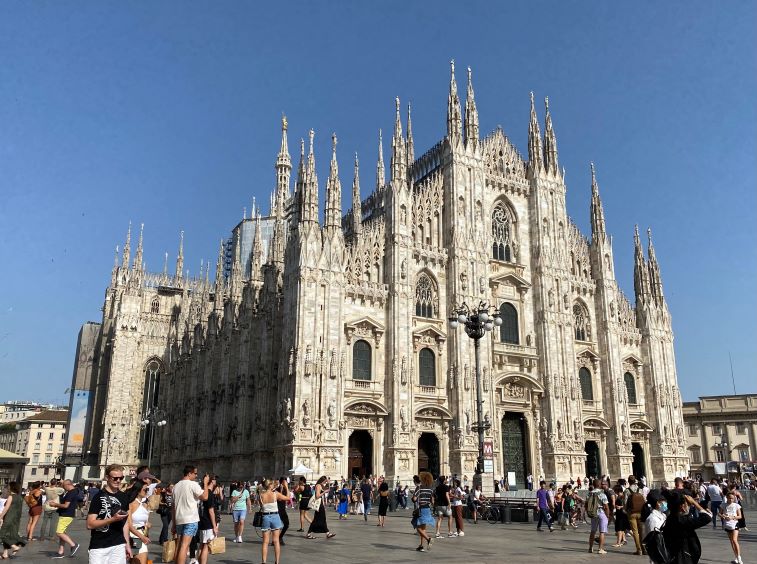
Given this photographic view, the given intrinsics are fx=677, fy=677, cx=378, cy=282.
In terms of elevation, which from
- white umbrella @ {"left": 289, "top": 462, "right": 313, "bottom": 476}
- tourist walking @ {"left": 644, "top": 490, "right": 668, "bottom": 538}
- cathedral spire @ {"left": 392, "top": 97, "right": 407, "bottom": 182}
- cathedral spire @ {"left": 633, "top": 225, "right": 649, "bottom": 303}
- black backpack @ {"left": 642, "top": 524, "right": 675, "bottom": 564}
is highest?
cathedral spire @ {"left": 392, "top": 97, "right": 407, "bottom": 182}

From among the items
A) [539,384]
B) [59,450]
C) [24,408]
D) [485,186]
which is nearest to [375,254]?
[485,186]

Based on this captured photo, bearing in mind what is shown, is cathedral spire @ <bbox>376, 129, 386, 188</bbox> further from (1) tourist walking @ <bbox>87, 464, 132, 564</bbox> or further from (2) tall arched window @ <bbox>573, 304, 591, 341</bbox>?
(1) tourist walking @ <bbox>87, 464, 132, 564</bbox>

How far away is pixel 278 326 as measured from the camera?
A: 40.8 m

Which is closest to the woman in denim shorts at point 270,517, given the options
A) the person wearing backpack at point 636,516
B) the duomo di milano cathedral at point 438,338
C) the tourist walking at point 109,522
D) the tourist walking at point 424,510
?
the tourist walking at point 424,510

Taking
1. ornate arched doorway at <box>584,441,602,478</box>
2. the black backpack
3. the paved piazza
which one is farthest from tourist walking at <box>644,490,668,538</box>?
ornate arched doorway at <box>584,441,602,478</box>

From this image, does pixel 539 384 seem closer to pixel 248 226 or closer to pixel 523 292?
pixel 523 292

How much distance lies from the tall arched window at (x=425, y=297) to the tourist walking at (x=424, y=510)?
78.7 ft

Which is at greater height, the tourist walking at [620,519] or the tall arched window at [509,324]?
the tall arched window at [509,324]

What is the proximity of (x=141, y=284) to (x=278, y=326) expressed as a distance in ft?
114

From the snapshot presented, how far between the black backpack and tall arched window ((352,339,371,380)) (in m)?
28.1

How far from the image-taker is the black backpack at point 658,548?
1006cm

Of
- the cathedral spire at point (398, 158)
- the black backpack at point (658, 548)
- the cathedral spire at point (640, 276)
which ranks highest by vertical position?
the cathedral spire at point (398, 158)

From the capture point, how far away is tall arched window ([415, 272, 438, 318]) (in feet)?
135

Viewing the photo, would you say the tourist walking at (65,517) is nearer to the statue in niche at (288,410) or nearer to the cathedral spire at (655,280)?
the statue in niche at (288,410)
